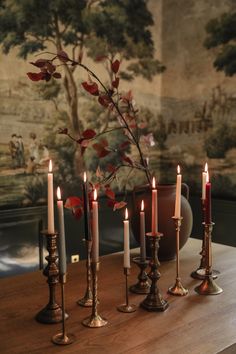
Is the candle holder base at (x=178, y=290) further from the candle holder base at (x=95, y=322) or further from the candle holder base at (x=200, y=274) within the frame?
the candle holder base at (x=95, y=322)

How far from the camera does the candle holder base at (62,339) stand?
981 millimetres

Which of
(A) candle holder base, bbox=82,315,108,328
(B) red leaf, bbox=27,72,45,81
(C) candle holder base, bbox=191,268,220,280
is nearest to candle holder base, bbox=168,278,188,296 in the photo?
(C) candle holder base, bbox=191,268,220,280

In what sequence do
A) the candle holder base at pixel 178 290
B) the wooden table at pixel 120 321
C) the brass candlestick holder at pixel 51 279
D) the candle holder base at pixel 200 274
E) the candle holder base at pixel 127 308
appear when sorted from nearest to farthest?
1. the wooden table at pixel 120 321
2. the brass candlestick holder at pixel 51 279
3. the candle holder base at pixel 127 308
4. the candle holder base at pixel 178 290
5. the candle holder base at pixel 200 274

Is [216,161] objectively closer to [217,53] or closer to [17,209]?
[217,53]

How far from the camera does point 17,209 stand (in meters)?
2.83

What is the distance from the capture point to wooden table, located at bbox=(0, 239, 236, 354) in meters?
0.97

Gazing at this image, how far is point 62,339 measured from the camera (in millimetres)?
990

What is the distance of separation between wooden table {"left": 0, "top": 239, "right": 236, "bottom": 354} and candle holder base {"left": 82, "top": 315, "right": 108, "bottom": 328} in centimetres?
2

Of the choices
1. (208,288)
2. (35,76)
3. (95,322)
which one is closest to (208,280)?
(208,288)

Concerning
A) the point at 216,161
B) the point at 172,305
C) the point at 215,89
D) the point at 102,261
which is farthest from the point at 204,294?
the point at 215,89

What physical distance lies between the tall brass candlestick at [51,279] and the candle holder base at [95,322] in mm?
76

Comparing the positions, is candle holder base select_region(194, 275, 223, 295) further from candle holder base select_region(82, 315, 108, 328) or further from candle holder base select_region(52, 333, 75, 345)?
candle holder base select_region(52, 333, 75, 345)

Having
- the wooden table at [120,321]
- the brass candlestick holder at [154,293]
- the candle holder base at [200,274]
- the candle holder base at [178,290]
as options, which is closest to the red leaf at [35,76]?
the brass candlestick holder at [154,293]

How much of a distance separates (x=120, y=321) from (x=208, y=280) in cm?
39
